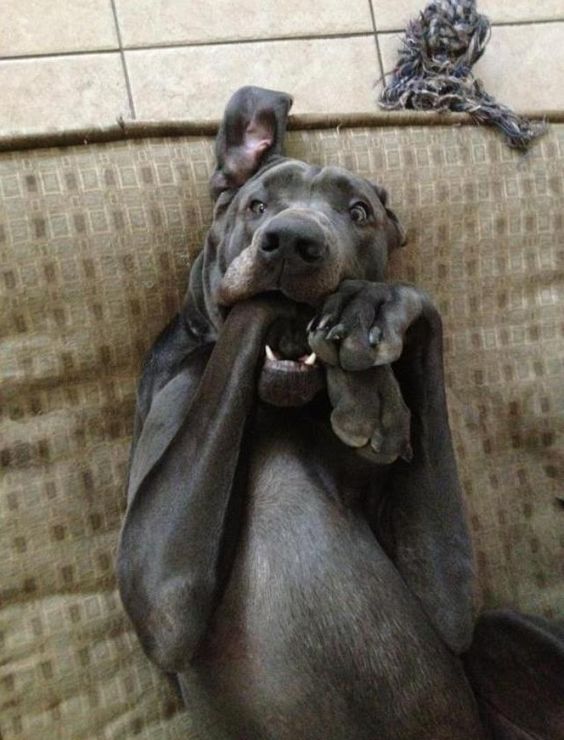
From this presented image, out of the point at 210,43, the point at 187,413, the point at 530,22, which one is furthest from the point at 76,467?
the point at 530,22

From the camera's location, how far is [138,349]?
7.27 ft

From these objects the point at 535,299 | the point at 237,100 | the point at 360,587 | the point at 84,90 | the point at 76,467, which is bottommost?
the point at 360,587

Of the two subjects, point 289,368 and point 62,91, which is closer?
point 289,368

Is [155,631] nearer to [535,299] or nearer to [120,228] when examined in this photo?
[120,228]

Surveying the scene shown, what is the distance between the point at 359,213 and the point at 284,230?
0.32 metres

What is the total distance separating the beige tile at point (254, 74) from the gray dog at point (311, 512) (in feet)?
3.12

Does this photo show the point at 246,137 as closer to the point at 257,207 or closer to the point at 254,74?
the point at 257,207

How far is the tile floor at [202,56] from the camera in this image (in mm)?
2777

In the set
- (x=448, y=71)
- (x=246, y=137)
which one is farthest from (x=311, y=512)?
(x=448, y=71)

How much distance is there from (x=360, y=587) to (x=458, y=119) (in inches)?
46.1

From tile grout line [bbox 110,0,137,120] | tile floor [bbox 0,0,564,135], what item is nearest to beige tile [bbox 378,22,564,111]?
tile floor [bbox 0,0,564,135]

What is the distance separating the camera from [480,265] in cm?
246

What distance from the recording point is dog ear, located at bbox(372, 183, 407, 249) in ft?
7.01

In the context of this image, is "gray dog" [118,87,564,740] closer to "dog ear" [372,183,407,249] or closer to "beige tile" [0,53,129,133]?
"dog ear" [372,183,407,249]
